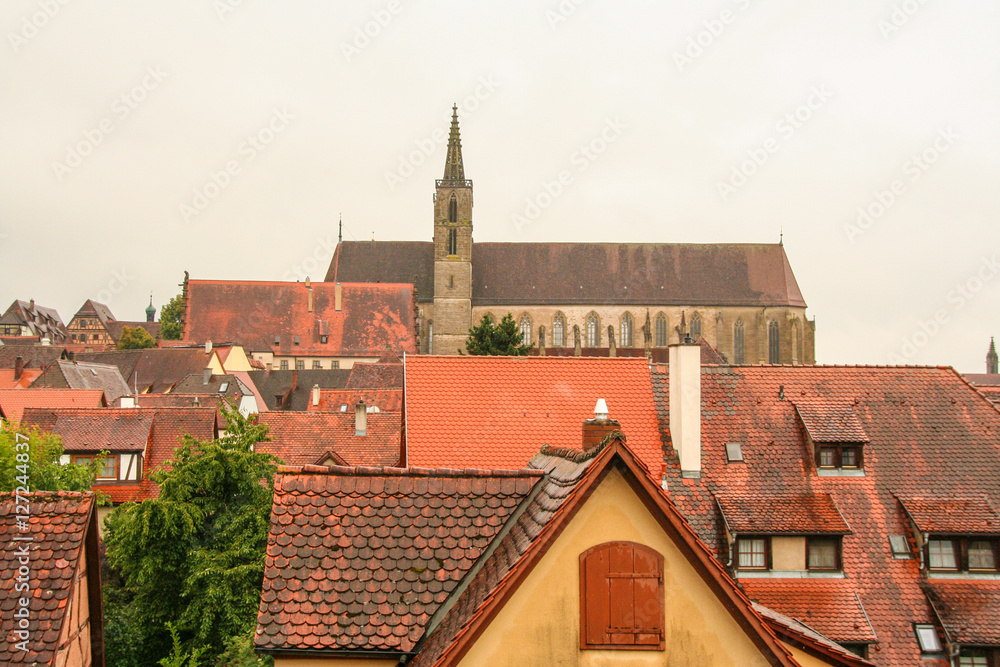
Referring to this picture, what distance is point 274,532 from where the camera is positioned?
19.3ft

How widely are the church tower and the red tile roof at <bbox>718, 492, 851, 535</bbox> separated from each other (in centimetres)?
6743

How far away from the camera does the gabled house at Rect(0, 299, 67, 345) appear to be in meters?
123

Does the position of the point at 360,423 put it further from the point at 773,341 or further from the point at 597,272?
the point at 773,341

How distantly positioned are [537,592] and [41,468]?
63.8 feet

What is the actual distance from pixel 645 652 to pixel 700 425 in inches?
426

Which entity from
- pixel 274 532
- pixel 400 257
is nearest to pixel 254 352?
pixel 400 257

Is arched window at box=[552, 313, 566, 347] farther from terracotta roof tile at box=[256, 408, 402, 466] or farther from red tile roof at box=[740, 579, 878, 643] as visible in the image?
red tile roof at box=[740, 579, 878, 643]

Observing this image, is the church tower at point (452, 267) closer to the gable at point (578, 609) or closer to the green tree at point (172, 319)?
the green tree at point (172, 319)

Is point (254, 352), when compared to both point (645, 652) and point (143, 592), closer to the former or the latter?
point (143, 592)

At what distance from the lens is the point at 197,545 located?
1784 centimetres

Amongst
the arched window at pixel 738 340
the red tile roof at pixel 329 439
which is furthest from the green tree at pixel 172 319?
the red tile roof at pixel 329 439

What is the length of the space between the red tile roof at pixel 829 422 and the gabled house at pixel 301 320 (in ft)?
200

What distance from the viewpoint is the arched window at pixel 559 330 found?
86500 millimetres

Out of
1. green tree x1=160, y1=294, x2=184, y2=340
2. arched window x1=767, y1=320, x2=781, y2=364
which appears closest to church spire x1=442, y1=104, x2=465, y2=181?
arched window x1=767, y1=320, x2=781, y2=364
